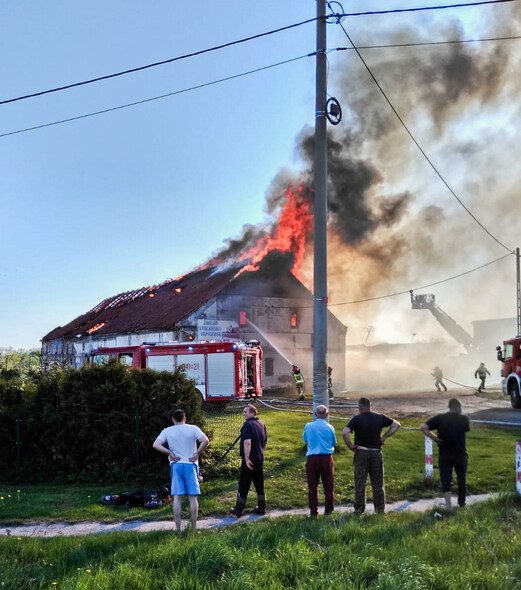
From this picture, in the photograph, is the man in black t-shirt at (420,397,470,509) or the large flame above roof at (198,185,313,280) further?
the large flame above roof at (198,185,313,280)

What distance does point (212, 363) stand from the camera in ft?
76.1

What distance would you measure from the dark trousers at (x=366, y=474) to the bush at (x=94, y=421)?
4426 millimetres

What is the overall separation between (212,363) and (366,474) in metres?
15.6

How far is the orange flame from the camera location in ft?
113

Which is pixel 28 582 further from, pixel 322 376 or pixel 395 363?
pixel 395 363

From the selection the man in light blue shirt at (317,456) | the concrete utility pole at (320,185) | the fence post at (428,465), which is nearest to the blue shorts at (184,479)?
the man in light blue shirt at (317,456)

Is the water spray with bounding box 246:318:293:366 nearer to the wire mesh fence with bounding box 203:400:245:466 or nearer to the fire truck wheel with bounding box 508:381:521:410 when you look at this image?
the fire truck wheel with bounding box 508:381:521:410

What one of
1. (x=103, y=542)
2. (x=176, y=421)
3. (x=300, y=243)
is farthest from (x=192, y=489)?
(x=300, y=243)

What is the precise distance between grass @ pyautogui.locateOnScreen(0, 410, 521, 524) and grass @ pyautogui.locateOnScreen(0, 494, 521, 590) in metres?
1.97

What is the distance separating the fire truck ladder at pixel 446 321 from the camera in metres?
48.9

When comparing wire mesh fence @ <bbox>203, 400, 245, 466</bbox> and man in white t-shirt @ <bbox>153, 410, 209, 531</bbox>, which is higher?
man in white t-shirt @ <bbox>153, 410, 209, 531</bbox>

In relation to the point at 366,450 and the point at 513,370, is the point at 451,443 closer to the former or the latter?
the point at 366,450

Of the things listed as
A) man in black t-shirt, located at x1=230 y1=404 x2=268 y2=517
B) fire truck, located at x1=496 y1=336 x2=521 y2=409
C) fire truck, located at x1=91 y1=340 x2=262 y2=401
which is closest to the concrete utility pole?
man in black t-shirt, located at x1=230 y1=404 x2=268 y2=517

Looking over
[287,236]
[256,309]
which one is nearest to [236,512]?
[256,309]
